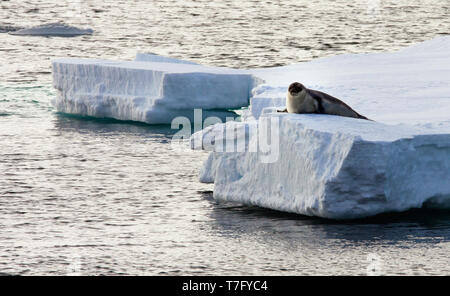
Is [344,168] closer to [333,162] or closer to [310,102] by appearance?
[333,162]

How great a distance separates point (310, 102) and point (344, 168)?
1079 millimetres

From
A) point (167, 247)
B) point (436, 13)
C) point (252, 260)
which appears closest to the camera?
point (252, 260)

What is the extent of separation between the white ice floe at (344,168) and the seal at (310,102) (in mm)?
186

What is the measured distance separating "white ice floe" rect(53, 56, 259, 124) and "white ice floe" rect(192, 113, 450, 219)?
5461 millimetres

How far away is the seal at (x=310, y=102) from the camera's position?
8875mm

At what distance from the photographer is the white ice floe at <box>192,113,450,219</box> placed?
26.6 feet

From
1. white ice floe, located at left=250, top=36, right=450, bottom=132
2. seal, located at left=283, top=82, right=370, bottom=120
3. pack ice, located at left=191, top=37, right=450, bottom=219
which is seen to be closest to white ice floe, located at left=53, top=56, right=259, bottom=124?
white ice floe, located at left=250, top=36, right=450, bottom=132

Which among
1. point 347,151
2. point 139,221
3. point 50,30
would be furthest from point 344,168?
point 50,30

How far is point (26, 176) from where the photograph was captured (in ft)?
36.1

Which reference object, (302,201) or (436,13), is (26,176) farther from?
(436,13)

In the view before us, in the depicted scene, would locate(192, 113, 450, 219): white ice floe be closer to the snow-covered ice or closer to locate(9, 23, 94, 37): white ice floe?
the snow-covered ice

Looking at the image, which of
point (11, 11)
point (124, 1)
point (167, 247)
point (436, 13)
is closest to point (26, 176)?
point (167, 247)

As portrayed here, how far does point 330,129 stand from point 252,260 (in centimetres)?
148

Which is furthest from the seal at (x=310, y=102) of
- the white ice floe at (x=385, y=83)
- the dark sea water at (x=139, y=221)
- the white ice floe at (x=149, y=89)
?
the white ice floe at (x=149, y=89)
